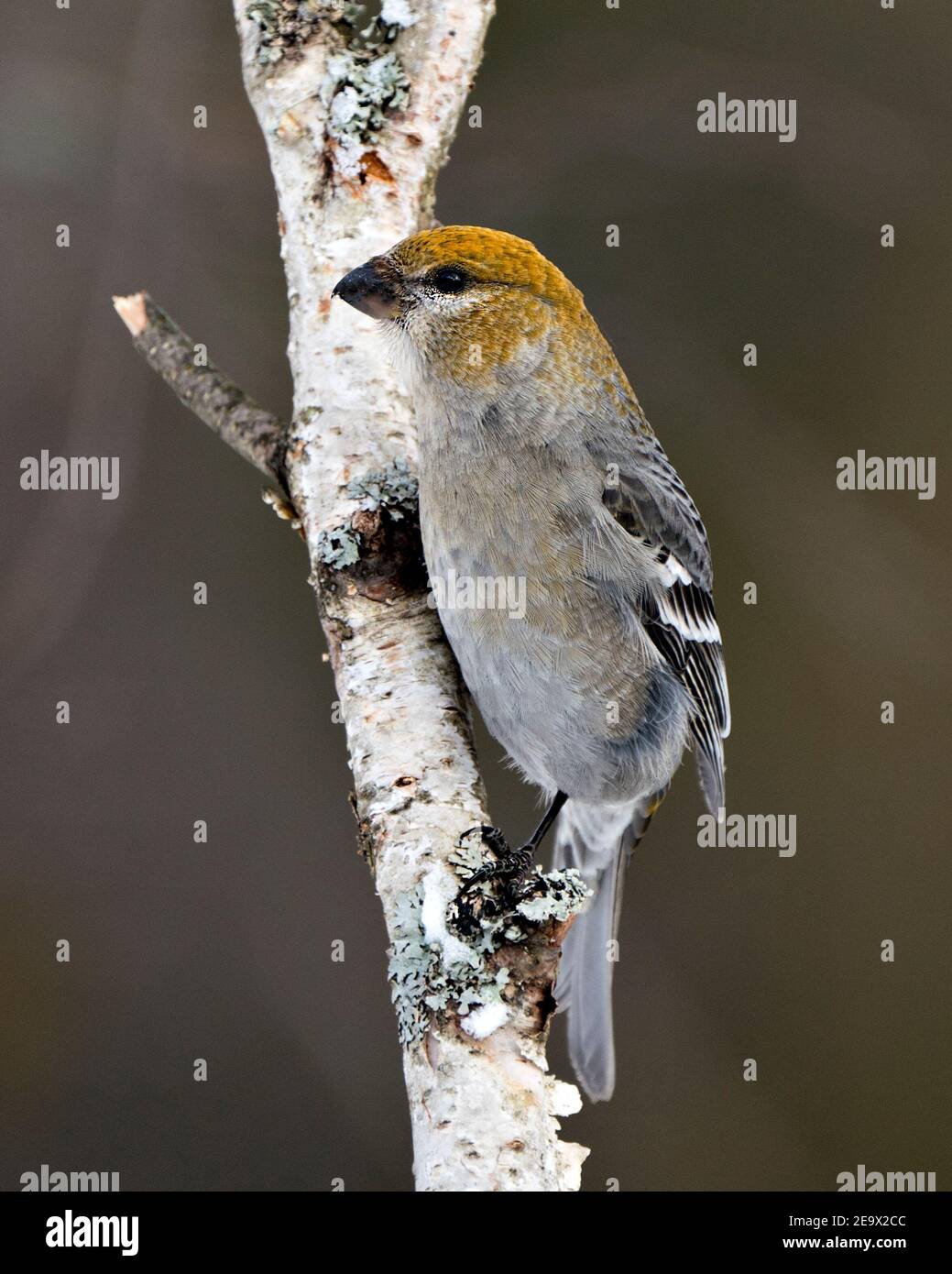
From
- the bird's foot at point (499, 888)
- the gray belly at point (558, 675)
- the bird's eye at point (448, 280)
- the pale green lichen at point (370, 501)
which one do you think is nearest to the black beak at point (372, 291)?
the bird's eye at point (448, 280)

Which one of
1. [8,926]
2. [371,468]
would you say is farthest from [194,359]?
[8,926]

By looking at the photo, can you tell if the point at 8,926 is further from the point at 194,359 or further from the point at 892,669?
the point at 892,669

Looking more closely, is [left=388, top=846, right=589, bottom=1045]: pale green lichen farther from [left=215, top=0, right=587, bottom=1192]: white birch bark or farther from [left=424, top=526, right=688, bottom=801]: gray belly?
[left=424, top=526, right=688, bottom=801]: gray belly

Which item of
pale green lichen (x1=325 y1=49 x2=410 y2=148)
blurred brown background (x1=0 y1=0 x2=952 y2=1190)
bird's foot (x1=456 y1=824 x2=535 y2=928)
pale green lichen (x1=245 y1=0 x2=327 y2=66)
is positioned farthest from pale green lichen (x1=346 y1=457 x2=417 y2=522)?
blurred brown background (x1=0 y1=0 x2=952 y2=1190)

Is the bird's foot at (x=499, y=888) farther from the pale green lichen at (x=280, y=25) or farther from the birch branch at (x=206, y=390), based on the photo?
the pale green lichen at (x=280, y=25)


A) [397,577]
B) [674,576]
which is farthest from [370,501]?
[674,576]

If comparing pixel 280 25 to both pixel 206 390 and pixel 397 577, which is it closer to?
pixel 206 390
